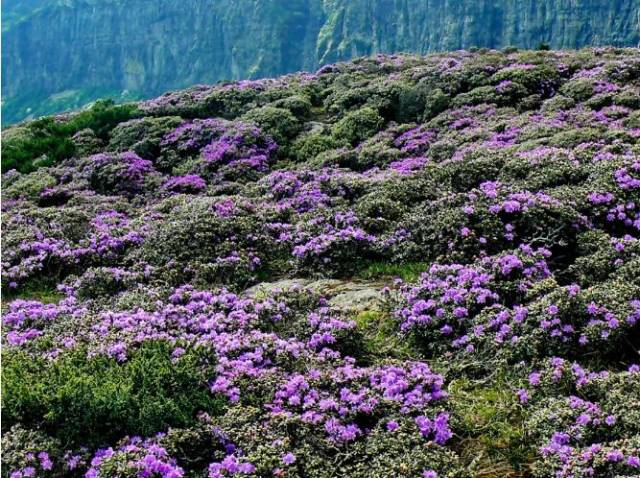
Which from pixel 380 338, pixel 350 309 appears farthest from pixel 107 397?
pixel 350 309

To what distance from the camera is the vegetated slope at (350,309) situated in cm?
561

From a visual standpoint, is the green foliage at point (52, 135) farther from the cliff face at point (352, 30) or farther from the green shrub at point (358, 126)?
the cliff face at point (352, 30)

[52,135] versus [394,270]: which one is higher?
[394,270]

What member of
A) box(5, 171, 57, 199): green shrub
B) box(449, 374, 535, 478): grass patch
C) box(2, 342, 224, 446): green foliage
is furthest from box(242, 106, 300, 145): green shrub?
box(449, 374, 535, 478): grass patch

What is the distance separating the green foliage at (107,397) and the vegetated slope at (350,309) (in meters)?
0.02

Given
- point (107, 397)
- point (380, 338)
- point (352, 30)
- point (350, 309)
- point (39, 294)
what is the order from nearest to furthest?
point (107, 397)
point (380, 338)
point (350, 309)
point (39, 294)
point (352, 30)

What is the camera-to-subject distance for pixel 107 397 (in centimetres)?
597

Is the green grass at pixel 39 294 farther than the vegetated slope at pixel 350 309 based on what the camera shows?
Yes

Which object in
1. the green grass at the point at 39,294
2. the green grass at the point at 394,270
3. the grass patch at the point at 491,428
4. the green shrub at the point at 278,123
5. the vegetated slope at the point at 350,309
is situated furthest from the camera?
the green shrub at the point at 278,123

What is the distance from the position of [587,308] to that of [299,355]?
2999 millimetres

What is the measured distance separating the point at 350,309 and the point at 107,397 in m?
3.54

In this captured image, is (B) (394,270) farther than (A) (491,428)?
Yes

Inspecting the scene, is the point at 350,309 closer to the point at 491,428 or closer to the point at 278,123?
the point at 491,428

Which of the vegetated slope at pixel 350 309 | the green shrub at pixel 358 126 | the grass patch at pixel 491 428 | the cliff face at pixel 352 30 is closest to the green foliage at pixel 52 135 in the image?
the vegetated slope at pixel 350 309
